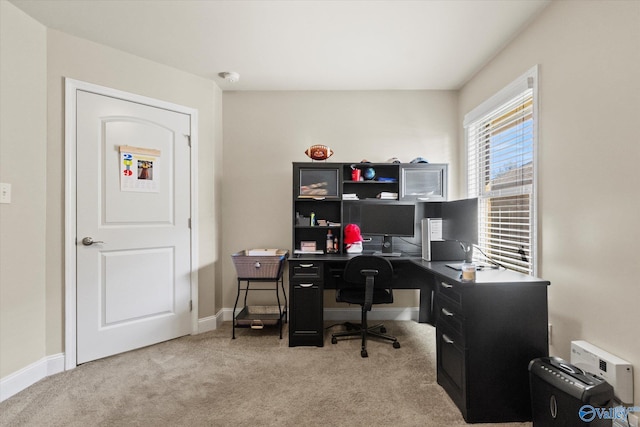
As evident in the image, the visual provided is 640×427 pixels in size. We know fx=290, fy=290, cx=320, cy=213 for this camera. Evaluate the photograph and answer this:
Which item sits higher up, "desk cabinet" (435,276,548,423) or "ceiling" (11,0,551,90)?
"ceiling" (11,0,551,90)

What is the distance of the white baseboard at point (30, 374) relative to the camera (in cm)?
198

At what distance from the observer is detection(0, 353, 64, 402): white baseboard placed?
1.98 metres

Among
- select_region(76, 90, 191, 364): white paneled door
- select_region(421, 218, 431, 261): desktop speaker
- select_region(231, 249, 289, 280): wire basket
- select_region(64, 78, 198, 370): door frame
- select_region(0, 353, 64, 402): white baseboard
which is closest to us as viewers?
select_region(0, 353, 64, 402): white baseboard

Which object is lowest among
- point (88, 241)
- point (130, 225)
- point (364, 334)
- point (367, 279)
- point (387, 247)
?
point (364, 334)

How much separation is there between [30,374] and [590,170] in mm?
4043

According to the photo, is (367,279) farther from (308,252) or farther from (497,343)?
(497,343)

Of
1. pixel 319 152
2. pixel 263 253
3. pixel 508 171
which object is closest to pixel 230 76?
pixel 319 152

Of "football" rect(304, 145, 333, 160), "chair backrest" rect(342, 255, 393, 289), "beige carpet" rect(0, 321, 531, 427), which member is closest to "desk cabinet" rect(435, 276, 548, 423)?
"beige carpet" rect(0, 321, 531, 427)

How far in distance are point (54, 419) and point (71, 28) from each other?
2.82 m

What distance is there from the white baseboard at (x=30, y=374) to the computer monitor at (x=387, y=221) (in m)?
2.88

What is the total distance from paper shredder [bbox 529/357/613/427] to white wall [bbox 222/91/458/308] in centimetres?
184

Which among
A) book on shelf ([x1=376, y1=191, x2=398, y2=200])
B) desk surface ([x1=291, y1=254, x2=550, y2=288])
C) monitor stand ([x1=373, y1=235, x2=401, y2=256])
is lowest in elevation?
desk surface ([x1=291, y1=254, x2=550, y2=288])

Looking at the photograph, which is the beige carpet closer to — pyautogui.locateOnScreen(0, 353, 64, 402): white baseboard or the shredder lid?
pyautogui.locateOnScreen(0, 353, 64, 402): white baseboard

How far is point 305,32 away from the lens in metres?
2.33
